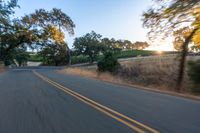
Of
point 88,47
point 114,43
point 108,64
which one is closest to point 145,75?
point 108,64

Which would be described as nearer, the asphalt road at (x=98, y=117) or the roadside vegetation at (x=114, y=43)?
the asphalt road at (x=98, y=117)

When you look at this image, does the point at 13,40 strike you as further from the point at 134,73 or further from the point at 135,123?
the point at 135,123

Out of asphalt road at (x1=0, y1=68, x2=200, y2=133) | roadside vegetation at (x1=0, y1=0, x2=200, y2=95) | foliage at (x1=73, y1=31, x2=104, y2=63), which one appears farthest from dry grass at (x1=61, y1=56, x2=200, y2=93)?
foliage at (x1=73, y1=31, x2=104, y2=63)

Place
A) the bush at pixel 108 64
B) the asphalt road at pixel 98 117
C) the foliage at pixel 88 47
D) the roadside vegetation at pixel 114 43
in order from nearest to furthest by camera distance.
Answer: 1. the asphalt road at pixel 98 117
2. the roadside vegetation at pixel 114 43
3. the bush at pixel 108 64
4. the foliage at pixel 88 47

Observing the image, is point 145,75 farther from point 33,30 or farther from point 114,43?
point 114,43

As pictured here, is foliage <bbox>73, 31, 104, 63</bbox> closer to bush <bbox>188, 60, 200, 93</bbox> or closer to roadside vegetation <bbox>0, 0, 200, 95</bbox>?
roadside vegetation <bbox>0, 0, 200, 95</bbox>

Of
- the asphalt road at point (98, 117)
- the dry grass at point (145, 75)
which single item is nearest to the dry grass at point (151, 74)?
the dry grass at point (145, 75)

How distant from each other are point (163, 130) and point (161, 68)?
29.6 meters

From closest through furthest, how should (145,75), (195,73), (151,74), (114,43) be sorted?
1. (195,73)
2. (151,74)
3. (145,75)
4. (114,43)

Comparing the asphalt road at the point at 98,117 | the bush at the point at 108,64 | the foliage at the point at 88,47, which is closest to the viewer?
the asphalt road at the point at 98,117

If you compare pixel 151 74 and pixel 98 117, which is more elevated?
pixel 98 117

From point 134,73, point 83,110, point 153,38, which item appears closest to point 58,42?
point 134,73

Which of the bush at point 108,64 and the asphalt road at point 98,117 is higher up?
the asphalt road at point 98,117

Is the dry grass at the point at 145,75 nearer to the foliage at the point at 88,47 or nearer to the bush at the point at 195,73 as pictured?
the bush at the point at 195,73
